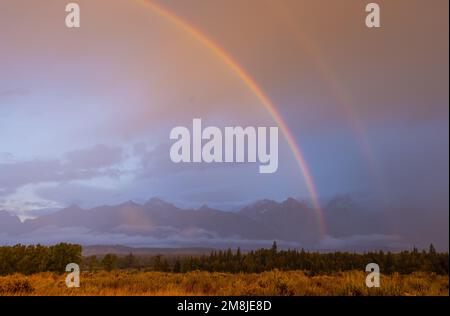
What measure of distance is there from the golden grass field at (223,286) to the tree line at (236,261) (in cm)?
417

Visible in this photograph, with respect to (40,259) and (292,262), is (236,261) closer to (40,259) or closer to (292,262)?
(292,262)

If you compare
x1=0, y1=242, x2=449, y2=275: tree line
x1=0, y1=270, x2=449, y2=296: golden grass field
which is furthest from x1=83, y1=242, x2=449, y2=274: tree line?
x1=0, y1=270, x2=449, y2=296: golden grass field

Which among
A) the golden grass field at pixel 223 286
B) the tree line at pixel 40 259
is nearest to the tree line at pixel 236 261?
the tree line at pixel 40 259

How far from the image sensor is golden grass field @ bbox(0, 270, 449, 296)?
19.3m

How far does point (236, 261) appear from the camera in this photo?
93.9 feet

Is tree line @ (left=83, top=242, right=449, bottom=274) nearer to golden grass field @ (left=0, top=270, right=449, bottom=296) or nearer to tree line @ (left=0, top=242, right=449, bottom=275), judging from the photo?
tree line @ (left=0, top=242, right=449, bottom=275)

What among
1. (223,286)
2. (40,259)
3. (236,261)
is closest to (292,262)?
(236,261)

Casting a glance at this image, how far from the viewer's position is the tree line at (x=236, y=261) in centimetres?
2745

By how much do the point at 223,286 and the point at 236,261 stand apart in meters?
8.21
